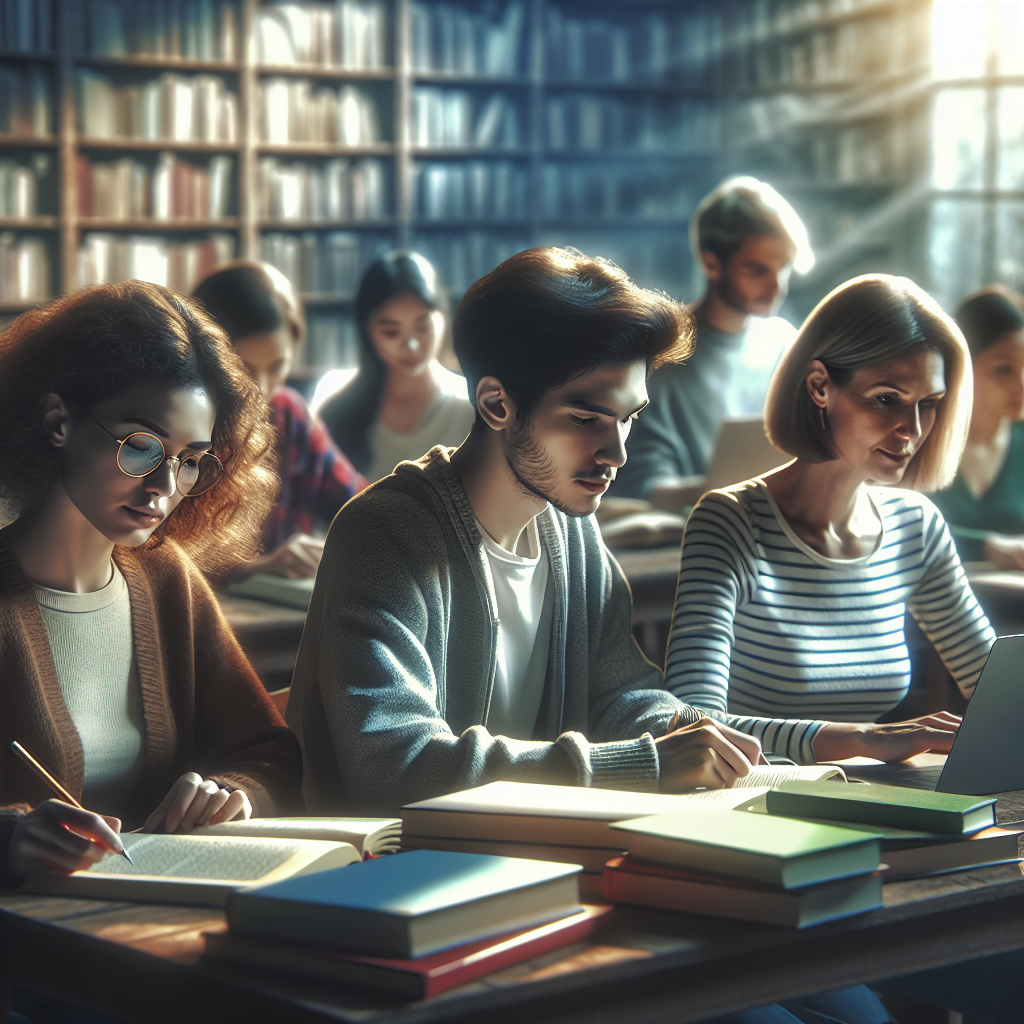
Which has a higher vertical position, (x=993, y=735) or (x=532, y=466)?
(x=532, y=466)

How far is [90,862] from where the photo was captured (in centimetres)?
109

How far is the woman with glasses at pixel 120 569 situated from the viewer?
1302 millimetres

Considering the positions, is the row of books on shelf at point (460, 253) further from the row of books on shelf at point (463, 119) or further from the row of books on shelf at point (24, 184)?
the row of books on shelf at point (24, 184)

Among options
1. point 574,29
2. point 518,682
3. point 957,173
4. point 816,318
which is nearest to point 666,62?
point 574,29

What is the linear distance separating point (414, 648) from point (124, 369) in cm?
39

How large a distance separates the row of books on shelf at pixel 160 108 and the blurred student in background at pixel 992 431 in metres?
3.23

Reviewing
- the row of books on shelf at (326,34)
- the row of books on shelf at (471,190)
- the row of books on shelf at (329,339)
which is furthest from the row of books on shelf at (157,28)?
the row of books on shelf at (329,339)

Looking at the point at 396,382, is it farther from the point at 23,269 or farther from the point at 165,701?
the point at 23,269

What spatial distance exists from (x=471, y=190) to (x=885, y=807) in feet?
16.7

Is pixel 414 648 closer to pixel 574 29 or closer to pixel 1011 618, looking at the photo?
pixel 1011 618

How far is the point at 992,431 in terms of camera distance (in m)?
3.21

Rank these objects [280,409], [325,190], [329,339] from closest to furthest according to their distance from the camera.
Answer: [280,409] < [325,190] < [329,339]

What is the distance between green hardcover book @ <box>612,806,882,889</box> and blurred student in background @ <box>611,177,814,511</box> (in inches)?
94.5

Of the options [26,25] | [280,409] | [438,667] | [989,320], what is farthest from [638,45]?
[438,667]
